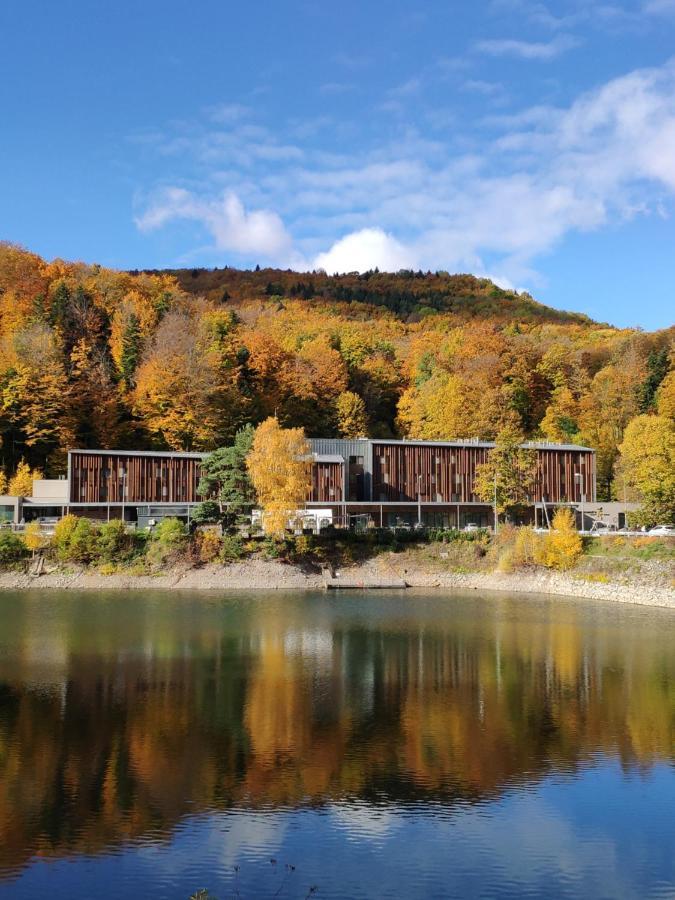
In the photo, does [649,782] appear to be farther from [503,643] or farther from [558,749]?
[503,643]

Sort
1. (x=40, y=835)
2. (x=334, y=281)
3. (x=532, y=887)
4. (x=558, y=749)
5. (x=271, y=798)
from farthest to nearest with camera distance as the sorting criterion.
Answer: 1. (x=334, y=281)
2. (x=558, y=749)
3. (x=271, y=798)
4. (x=40, y=835)
5. (x=532, y=887)

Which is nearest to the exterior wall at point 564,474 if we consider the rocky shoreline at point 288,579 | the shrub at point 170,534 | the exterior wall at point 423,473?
the exterior wall at point 423,473

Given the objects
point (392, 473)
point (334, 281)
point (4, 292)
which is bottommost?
point (392, 473)

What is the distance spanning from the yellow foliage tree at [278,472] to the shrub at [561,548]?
15.0 m

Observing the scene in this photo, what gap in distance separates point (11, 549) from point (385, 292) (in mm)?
95385

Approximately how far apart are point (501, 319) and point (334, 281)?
119 ft

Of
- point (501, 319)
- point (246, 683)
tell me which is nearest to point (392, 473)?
point (246, 683)

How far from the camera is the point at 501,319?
11331 centimetres

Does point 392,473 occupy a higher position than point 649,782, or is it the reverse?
point 392,473

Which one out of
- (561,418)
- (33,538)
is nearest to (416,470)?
(561,418)

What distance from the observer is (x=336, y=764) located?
1670 centimetres

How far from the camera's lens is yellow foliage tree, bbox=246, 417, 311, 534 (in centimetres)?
4912

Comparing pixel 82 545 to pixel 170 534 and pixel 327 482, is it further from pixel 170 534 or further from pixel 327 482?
pixel 327 482

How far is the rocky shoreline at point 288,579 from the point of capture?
4484 cm
